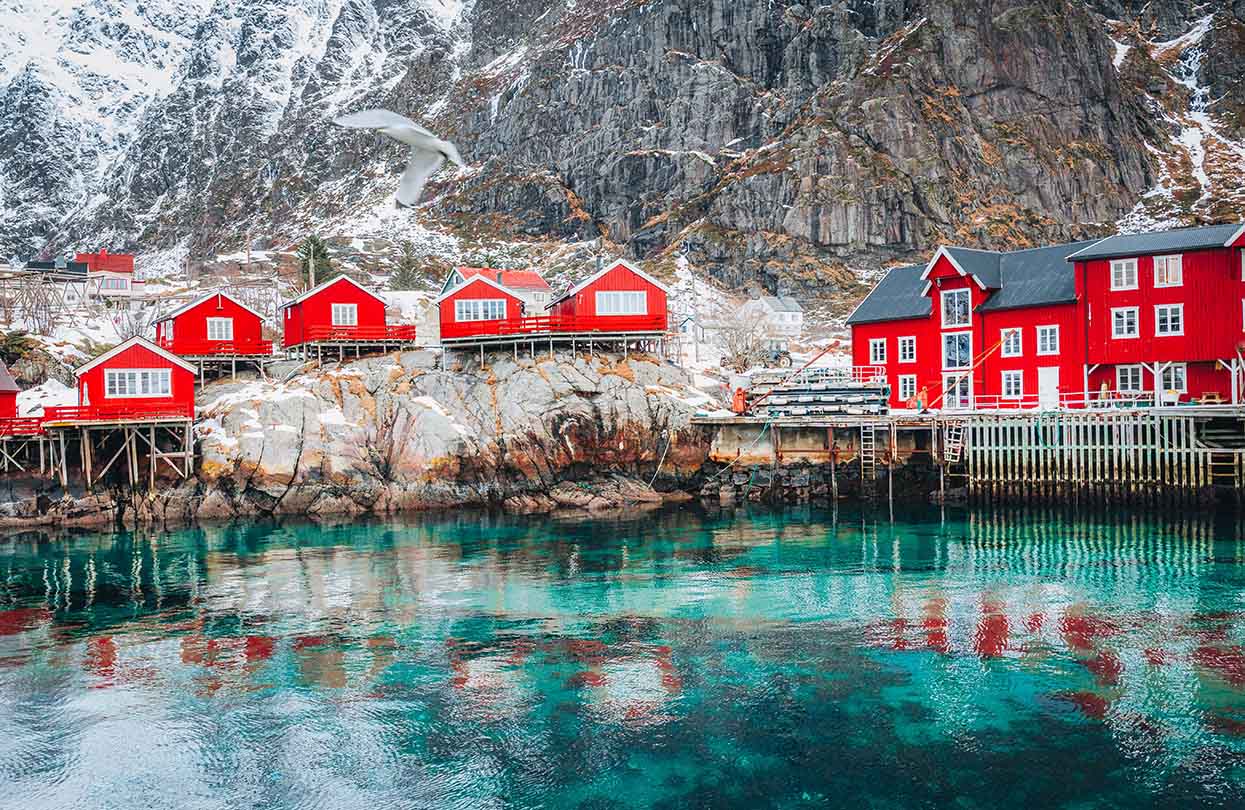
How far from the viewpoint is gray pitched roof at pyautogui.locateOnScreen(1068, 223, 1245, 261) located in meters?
47.6

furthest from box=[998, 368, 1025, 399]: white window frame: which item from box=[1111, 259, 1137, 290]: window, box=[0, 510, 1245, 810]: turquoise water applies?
box=[0, 510, 1245, 810]: turquoise water

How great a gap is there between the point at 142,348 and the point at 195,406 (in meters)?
4.34

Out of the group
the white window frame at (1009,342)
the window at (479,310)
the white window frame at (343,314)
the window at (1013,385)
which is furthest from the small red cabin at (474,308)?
the window at (1013,385)

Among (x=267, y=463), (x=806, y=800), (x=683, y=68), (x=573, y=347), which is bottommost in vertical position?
(x=806, y=800)

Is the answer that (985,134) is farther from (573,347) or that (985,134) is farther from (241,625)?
(241,625)

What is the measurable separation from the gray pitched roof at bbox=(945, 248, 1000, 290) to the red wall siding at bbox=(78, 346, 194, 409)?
4129 cm

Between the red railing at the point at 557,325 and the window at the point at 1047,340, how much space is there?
2022 centimetres

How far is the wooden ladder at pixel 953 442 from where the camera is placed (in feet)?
162

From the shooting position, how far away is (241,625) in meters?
28.4

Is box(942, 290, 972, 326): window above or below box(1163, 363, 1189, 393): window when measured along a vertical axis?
above

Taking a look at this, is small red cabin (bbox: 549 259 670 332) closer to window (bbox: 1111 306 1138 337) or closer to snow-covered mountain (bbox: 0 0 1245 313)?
window (bbox: 1111 306 1138 337)

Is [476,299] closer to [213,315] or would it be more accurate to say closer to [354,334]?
[354,334]

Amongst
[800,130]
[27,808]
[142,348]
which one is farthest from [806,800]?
[800,130]

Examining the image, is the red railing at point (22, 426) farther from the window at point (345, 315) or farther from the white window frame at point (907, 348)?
the white window frame at point (907, 348)
